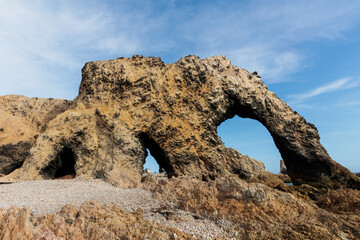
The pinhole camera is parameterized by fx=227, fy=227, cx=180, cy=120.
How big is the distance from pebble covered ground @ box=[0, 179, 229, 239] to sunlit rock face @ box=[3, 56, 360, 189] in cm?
340

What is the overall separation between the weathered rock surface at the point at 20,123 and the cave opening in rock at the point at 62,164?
3548mm

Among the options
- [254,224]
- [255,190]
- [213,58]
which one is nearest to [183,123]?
[213,58]

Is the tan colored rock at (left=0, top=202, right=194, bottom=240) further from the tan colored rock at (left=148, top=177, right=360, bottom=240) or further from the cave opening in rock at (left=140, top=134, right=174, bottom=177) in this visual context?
the cave opening in rock at (left=140, top=134, right=174, bottom=177)

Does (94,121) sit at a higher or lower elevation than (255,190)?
higher

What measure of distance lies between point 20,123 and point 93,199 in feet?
61.0

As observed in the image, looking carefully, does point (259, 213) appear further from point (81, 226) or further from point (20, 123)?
point (20, 123)

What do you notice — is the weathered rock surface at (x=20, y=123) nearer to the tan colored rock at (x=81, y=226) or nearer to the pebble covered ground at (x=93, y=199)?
the pebble covered ground at (x=93, y=199)

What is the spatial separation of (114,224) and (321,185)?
933 inches

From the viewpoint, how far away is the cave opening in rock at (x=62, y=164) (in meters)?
19.2

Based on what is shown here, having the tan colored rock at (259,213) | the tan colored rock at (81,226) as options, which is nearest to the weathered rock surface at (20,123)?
the tan colored rock at (259,213)

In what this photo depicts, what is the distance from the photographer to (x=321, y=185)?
2372 centimetres

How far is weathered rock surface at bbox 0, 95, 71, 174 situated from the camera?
72.3 ft

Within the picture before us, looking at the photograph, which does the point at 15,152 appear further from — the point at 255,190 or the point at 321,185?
the point at 321,185

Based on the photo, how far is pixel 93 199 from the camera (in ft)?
37.9
